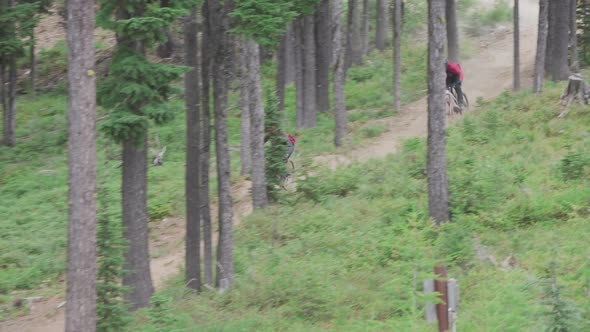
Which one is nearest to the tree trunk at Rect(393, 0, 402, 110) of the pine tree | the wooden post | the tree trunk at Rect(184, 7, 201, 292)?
the tree trunk at Rect(184, 7, 201, 292)

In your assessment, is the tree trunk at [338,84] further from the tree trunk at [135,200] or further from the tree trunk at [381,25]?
the tree trunk at [381,25]

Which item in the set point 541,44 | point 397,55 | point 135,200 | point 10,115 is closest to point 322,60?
point 397,55

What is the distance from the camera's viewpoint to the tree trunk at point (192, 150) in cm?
1389

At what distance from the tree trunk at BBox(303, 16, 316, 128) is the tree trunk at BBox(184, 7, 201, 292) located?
41.8ft

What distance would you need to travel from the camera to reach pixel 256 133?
18.1 meters

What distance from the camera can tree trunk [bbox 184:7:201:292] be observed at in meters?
13.9

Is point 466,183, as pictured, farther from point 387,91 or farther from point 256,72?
point 387,91

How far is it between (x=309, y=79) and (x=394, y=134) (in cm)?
390

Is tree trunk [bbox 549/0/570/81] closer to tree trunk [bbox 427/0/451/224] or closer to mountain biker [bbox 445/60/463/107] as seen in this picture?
mountain biker [bbox 445/60/463/107]

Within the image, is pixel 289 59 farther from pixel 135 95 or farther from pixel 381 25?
pixel 135 95

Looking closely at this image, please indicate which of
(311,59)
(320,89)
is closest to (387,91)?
(320,89)

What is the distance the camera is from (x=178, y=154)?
1041 inches

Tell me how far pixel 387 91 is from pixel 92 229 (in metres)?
22.6

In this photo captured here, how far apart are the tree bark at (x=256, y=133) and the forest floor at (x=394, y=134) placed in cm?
85
